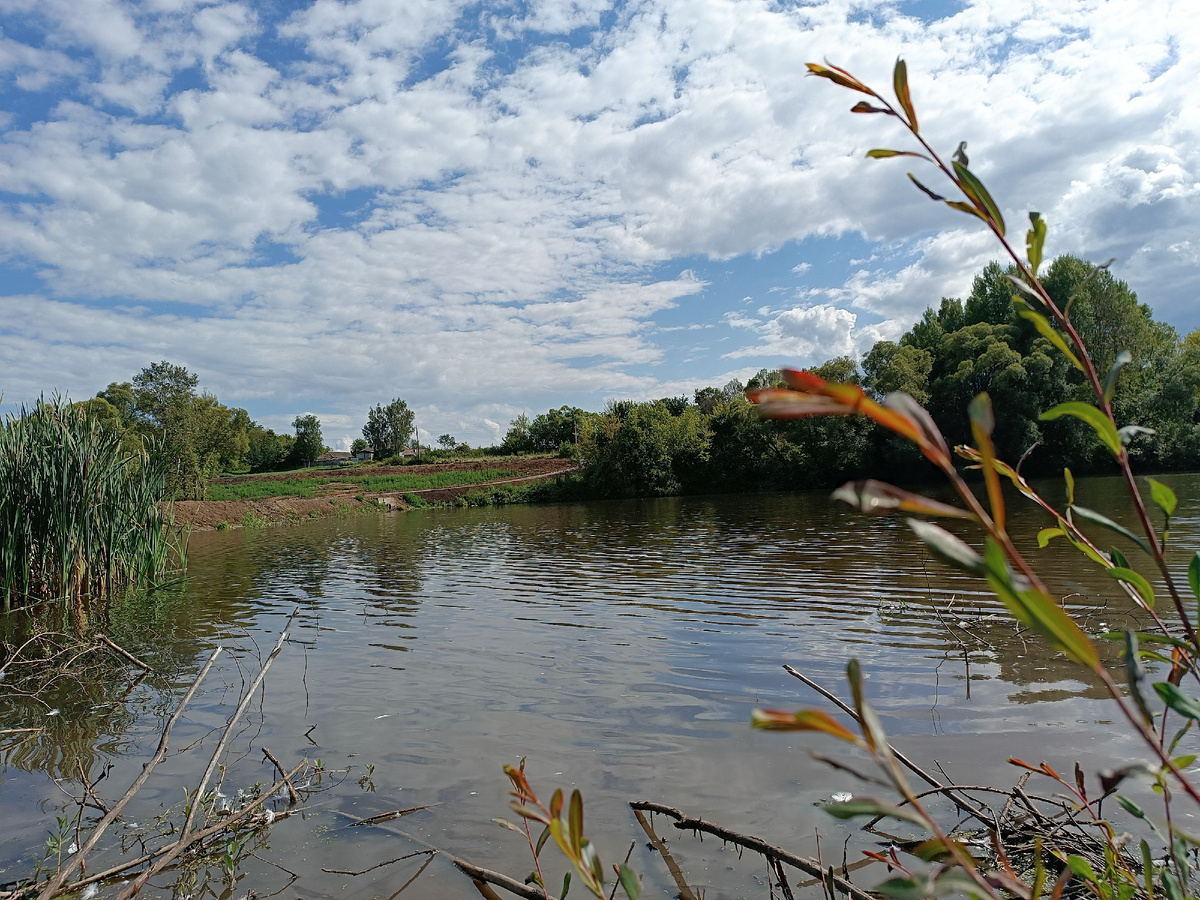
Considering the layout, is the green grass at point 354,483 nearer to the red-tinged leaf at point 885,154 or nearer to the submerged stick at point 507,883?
the submerged stick at point 507,883

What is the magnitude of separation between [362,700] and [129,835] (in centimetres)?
250

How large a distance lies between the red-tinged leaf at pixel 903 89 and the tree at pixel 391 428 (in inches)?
3887

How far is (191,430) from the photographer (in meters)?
40.9

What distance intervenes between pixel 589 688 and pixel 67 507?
25.7ft

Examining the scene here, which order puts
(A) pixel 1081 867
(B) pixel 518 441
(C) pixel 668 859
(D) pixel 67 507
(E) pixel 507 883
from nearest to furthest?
(A) pixel 1081 867 → (E) pixel 507 883 → (C) pixel 668 859 → (D) pixel 67 507 → (B) pixel 518 441

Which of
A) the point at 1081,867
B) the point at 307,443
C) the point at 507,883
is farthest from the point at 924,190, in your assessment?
the point at 307,443

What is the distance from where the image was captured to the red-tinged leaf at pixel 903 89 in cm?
86

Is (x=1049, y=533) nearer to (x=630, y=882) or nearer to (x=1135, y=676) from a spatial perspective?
(x=1135, y=676)

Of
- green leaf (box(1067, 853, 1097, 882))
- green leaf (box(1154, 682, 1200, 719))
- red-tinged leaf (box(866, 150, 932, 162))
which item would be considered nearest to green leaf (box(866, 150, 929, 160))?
red-tinged leaf (box(866, 150, 932, 162))

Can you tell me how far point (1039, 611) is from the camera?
21.5 inches

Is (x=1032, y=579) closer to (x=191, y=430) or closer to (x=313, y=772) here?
(x=313, y=772)

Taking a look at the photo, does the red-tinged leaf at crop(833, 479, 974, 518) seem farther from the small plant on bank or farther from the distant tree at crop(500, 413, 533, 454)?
the distant tree at crop(500, 413, 533, 454)

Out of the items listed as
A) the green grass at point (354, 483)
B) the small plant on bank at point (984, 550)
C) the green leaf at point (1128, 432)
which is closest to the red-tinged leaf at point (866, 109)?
the small plant on bank at point (984, 550)

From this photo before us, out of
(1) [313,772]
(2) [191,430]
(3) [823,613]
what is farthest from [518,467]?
(1) [313,772]
